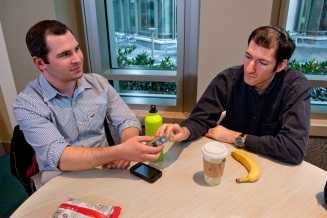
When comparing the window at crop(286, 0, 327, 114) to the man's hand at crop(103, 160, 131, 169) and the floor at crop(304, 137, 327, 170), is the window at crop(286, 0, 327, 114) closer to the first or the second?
the floor at crop(304, 137, 327, 170)

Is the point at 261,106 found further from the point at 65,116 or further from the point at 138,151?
the point at 65,116

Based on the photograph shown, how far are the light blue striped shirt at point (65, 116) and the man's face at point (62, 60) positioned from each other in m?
0.05

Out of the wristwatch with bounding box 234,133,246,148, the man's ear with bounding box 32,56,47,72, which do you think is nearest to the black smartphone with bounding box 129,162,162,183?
the wristwatch with bounding box 234,133,246,148

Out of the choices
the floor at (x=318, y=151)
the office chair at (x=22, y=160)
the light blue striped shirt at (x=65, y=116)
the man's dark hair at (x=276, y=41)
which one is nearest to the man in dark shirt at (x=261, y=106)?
the man's dark hair at (x=276, y=41)

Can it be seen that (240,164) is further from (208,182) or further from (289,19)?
(289,19)

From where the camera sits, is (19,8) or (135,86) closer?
(19,8)

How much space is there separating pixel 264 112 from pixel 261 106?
36 mm

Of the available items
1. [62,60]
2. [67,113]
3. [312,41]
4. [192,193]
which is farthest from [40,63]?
[312,41]

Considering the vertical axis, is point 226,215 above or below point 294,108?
below

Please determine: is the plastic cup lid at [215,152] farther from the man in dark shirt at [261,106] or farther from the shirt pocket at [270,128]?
the shirt pocket at [270,128]

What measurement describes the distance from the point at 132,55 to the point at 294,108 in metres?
1.58

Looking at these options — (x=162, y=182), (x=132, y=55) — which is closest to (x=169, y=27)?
(x=132, y=55)

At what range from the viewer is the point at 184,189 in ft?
3.35

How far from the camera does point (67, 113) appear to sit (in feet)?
4.38
